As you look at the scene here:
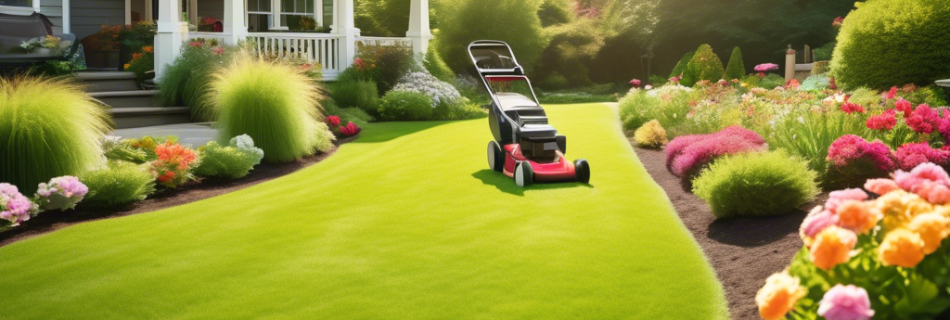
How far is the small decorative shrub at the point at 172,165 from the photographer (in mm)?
8867

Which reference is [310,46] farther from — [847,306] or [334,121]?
[847,306]

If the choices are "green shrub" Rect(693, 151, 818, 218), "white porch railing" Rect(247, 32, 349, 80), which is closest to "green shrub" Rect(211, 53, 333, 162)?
"white porch railing" Rect(247, 32, 349, 80)

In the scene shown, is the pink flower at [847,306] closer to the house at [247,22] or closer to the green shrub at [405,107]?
the house at [247,22]

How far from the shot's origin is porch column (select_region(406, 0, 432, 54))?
62.5 ft

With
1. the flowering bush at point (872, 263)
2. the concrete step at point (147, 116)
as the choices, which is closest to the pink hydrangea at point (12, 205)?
the concrete step at point (147, 116)

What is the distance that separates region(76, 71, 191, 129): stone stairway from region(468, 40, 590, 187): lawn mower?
6.28m

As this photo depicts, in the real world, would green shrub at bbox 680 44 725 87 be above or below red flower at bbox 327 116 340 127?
above

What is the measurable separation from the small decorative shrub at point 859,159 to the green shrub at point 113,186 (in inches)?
246

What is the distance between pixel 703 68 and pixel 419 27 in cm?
672

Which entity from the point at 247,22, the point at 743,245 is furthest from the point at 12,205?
the point at 247,22

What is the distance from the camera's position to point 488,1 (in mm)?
25312

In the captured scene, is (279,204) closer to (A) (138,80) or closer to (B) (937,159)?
(B) (937,159)

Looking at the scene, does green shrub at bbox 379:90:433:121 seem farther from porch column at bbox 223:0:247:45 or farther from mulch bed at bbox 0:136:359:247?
mulch bed at bbox 0:136:359:247

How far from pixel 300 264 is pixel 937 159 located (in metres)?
5.18
